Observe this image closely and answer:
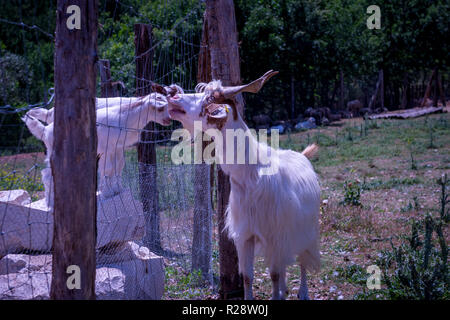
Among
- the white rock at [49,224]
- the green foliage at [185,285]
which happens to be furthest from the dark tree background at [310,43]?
the white rock at [49,224]

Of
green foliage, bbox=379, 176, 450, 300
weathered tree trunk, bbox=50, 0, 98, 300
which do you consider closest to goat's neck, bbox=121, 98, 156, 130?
weathered tree trunk, bbox=50, 0, 98, 300

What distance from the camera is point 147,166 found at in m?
5.46

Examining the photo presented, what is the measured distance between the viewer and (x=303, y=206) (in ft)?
13.5

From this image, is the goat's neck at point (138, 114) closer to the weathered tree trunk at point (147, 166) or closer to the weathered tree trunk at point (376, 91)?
the weathered tree trunk at point (147, 166)

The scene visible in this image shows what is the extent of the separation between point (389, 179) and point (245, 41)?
9372 millimetres

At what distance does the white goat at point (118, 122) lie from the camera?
191 inches

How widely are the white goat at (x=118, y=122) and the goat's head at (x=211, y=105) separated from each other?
0.97m

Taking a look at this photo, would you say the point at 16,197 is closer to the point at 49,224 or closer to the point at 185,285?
the point at 49,224

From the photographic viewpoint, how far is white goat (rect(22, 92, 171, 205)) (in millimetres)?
4848

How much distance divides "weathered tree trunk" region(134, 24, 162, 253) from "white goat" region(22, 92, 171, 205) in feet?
0.39

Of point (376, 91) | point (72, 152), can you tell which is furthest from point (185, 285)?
point (376, 91)

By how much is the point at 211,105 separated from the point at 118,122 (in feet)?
5.73

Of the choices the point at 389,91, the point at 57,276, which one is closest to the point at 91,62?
the point at 57,276
